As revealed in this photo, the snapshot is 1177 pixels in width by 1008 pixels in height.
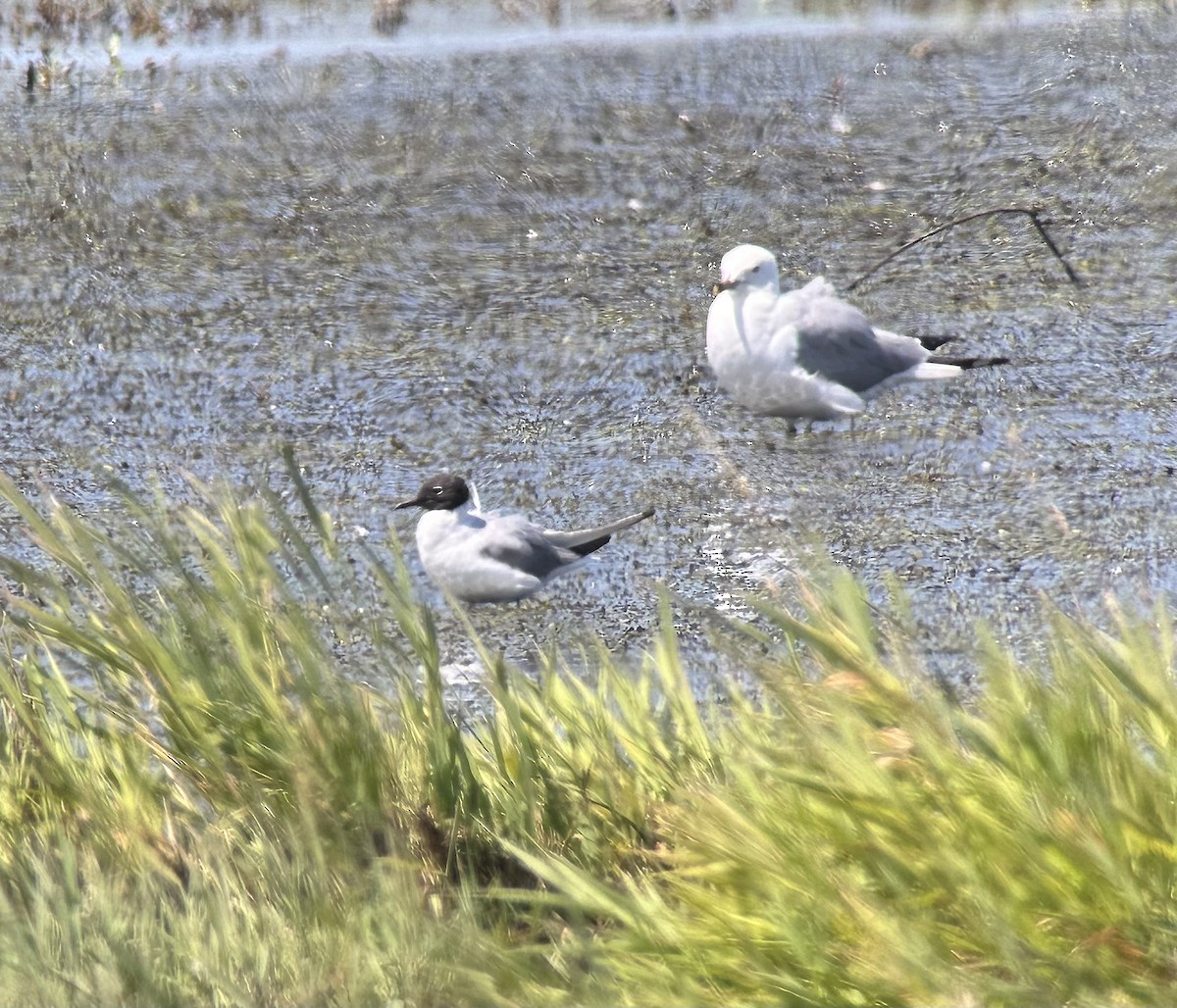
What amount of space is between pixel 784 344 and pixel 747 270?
17 centimetres

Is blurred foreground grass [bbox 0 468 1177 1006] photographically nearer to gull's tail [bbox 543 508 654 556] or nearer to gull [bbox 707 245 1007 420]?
gull's tail [bbox 543 508 654 556]

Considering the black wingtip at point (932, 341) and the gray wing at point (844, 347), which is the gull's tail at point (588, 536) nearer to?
the gray wing at point (844, 347)

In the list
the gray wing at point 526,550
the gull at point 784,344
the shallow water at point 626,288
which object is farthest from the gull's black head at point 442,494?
the gull at point 784,344

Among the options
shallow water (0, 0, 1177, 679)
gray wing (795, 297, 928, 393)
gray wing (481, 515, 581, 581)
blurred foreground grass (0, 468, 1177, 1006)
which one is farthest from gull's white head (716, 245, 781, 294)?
blurred foreground grass (0, 468, 1177, 1006)

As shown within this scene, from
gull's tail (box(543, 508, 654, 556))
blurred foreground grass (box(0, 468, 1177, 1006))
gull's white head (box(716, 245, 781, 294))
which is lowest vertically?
gull's tail (box(543, 508, 654, 556))

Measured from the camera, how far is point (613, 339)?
14.4ft

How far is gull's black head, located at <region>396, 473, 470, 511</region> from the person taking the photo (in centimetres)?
309

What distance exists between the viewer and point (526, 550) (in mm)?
2984

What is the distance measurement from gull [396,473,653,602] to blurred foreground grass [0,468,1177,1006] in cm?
107

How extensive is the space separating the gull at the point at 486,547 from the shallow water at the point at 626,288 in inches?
4.6

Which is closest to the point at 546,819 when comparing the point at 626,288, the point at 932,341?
the point at 932,341

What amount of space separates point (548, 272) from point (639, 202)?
1.99ft

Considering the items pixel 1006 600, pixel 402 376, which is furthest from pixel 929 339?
pixel 402 376

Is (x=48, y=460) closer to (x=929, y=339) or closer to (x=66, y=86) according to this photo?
(x=929, y=339)
